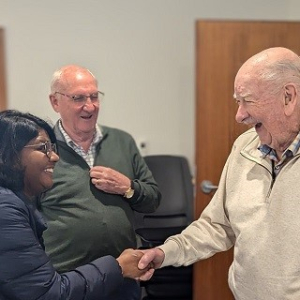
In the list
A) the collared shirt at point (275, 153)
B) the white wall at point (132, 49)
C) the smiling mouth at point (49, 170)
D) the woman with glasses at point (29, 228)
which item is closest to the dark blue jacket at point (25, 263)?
the woman with glasses at point (29, 228)

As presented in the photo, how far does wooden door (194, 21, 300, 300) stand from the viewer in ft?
6.54

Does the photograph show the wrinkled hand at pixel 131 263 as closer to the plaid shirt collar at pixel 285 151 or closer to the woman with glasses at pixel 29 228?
the woman with glasses at pixel 29 228

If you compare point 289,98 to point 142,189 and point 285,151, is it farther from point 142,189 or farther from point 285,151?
point 142,189

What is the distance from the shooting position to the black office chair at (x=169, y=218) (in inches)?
61.7

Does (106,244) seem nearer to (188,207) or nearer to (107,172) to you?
(107,172)

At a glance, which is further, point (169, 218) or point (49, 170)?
point (169, 218)

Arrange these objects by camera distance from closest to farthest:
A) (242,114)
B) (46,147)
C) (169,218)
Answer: (46,147) < (242,114) < (169,218)

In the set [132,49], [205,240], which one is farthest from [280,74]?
[132,49]

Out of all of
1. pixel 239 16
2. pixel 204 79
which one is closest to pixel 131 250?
pixel 204 79

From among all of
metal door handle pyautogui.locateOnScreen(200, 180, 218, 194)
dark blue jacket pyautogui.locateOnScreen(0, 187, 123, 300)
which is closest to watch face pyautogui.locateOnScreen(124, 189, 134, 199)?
dark blue jacket pyautogui.locateOnScreen(0, 187, 123, 300)

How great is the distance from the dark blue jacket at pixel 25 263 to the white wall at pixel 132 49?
44.4 inches

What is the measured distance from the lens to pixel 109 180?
1.38m

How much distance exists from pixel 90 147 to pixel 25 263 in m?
0.53

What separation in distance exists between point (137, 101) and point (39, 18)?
0.68 meters
